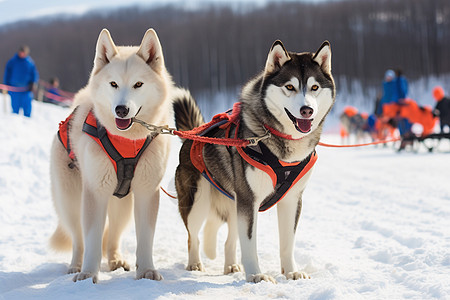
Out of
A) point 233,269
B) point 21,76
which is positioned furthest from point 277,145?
point 21,76

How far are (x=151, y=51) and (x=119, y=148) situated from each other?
58 centimetres

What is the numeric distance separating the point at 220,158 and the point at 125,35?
41.7 meters

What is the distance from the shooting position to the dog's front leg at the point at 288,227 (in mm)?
2768

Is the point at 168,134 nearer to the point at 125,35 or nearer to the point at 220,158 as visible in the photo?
the point at 220,158

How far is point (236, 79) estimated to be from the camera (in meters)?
38.4

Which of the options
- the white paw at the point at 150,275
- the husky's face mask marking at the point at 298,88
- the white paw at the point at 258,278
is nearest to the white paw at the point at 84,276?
the white paw at the point at 150,275

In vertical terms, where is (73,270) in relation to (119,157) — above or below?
below

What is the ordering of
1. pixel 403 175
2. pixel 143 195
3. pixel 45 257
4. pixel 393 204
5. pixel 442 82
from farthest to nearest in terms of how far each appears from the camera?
pixel 442 82 < pixel 403 175 < pixel 393 204 < pixel 45 257 < pixel 143 195

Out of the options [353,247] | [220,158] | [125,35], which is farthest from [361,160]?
[125,35]

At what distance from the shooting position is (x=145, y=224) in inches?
106

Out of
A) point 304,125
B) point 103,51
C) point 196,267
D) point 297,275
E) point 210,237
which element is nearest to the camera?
point 304,125

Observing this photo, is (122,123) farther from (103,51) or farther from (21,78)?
(21,78)

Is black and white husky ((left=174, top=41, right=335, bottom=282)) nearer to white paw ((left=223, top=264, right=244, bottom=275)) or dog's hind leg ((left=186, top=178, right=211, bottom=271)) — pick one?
dog's hind leg ((left=186, top=178, right=211, bottom=271))

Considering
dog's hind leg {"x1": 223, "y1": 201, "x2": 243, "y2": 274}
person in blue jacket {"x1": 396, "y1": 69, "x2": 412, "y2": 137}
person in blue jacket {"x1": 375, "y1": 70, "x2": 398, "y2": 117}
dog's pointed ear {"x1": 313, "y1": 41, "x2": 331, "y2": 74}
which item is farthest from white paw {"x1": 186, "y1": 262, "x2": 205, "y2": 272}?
person in blue jacket {"x1": 375, "y1": 70, "x2": 398, "y2": 117}
